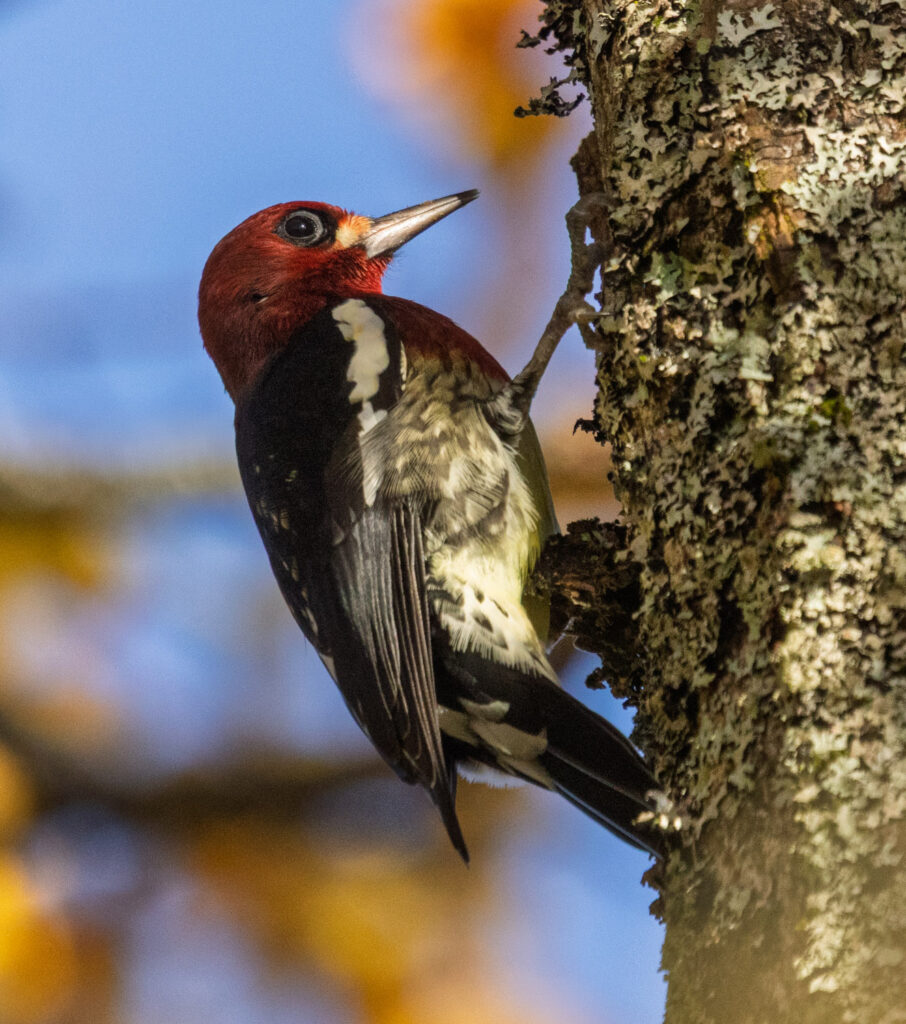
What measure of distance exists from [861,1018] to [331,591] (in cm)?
177

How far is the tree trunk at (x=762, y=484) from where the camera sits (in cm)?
149

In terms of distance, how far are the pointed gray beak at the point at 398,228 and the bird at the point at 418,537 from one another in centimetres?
40

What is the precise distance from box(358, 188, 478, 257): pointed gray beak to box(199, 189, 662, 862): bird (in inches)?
15.8

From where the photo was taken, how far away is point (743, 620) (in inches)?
68.7

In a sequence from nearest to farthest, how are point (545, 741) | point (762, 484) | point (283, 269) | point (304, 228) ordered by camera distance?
point (762, 484)
point (545, 741)
point (283, 269)
point (304, 228)

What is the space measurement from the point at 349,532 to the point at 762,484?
52.9 inches

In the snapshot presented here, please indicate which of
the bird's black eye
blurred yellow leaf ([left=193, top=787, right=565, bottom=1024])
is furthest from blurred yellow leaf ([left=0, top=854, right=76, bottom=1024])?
the bird's black eye

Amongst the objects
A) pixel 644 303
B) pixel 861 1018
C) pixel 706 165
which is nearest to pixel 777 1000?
pixel 861 1018

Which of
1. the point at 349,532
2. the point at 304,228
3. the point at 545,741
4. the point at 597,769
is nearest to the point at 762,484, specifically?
the point at 597,769

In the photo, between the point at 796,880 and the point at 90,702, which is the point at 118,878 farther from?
the point at 796,880

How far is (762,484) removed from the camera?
1.76 m

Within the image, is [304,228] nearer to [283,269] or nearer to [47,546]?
[283,269]

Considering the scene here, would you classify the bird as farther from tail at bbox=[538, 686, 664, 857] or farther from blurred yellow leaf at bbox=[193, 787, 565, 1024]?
blurred yellow leaf at bbox=[193, 787, 565, 1024]

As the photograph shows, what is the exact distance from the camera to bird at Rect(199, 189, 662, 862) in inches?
105
